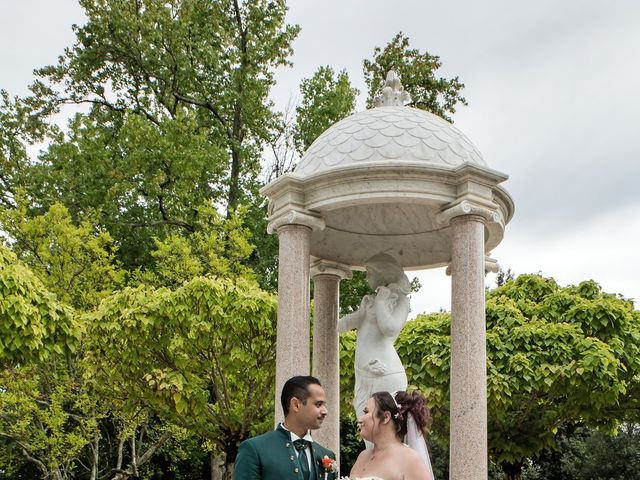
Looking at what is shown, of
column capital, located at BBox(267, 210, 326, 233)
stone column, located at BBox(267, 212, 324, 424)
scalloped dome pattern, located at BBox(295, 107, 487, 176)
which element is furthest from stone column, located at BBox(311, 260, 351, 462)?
scalloped dome pattern, located at BBox(295, 107, 487, 176)

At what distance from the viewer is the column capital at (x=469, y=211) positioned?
907 centimetres

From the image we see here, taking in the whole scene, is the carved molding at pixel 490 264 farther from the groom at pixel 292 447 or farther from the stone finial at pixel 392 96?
the groom at pixel 292 447

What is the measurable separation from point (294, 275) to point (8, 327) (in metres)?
5.79

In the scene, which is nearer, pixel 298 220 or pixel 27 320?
pixel 298 220

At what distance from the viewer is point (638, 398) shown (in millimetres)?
17797

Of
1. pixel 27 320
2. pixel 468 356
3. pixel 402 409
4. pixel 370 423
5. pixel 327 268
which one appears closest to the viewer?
pixel 370 423

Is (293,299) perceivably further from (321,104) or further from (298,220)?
(321,104)

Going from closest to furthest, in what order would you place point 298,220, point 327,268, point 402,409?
point 402,409 → point 298,220 → point 327,268

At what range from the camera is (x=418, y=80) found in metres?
28.8

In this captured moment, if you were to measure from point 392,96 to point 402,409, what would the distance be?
6009mm

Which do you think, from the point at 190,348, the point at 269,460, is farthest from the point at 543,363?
the point at 269,460

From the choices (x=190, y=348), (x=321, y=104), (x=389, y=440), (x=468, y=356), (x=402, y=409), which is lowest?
(x=389, y=440)

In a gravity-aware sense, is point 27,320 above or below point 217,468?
above

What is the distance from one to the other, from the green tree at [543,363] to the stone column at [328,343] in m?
6.07
